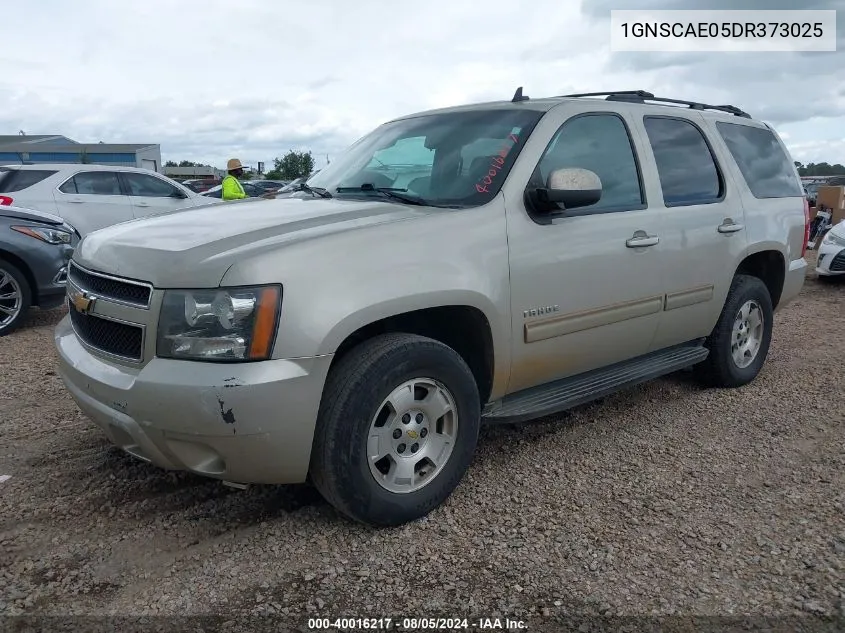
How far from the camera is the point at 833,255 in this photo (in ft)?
31.0

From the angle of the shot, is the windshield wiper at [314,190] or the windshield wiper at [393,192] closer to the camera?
the windshield wiper at [393,192]

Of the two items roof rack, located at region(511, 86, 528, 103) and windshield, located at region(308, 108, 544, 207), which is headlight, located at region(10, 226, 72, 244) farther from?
roof rack, located at region(511, 86, 528, 103)

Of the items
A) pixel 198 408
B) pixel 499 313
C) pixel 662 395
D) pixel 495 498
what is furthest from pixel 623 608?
pixel 662 395

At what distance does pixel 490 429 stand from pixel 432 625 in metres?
1.88

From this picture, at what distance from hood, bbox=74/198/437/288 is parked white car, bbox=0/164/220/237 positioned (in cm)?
626

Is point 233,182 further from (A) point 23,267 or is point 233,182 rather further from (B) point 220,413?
(B) point 220,413

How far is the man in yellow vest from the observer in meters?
8.78

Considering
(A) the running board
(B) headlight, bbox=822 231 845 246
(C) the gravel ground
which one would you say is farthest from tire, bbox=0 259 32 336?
(B) headlight, bbox=822 231 845 246

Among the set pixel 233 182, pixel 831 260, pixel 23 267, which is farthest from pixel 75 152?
pixel 831 260

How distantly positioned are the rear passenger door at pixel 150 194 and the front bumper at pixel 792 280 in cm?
826

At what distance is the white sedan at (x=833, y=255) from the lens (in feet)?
30.8

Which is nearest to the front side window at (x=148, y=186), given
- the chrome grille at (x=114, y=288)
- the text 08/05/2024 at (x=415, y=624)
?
the chrome grille at (x=114, y=288)

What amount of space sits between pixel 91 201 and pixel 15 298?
159 inches

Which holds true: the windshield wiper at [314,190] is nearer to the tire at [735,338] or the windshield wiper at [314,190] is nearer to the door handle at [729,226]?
the door handle at [729,226]
